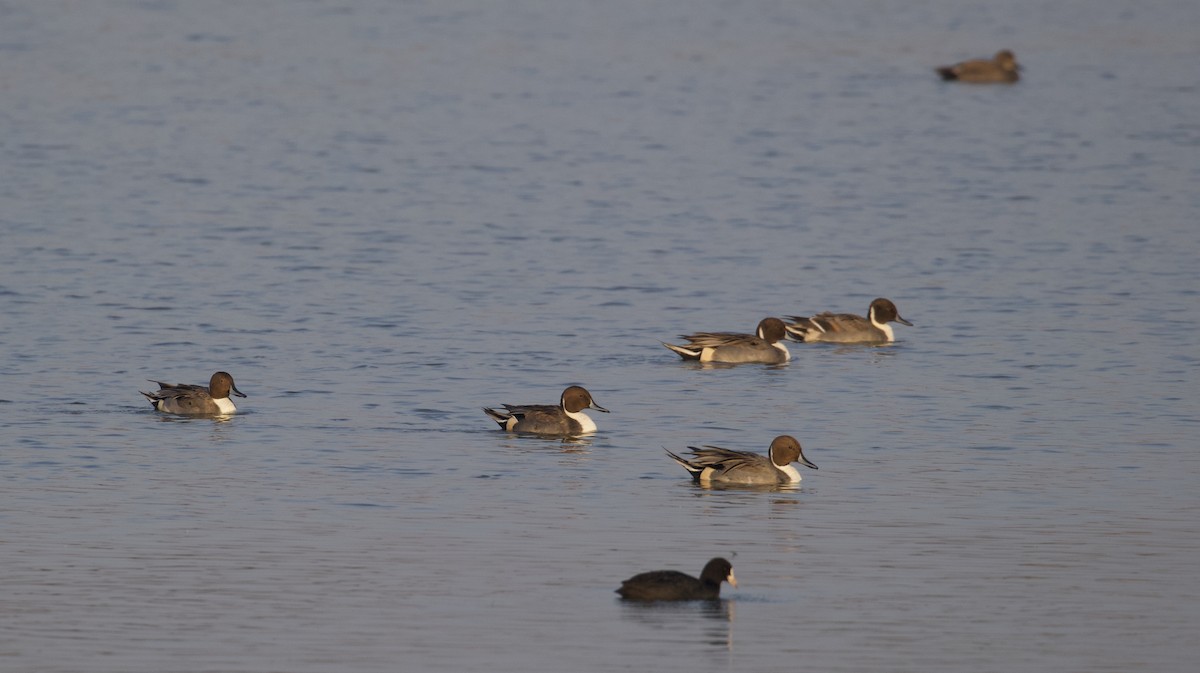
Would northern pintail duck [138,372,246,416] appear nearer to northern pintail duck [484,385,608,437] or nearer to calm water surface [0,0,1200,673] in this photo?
calm water surface [0,0,1200,673]

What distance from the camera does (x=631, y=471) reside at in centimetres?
1532

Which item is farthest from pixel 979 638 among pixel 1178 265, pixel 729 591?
pixel 1178 265

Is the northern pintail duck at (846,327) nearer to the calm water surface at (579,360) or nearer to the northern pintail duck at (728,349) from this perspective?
the calm water surface at (579,360)

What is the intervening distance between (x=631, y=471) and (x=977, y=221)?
1512 cm

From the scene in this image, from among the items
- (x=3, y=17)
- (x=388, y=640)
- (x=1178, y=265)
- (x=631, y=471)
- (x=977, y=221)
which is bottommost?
(x=388, y=640)

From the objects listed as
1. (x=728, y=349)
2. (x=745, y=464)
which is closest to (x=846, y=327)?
(x=728, y=349)

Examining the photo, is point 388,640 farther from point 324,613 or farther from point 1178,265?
point 1178,265

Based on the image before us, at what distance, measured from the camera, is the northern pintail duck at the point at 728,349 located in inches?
794

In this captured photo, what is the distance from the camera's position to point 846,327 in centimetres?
2150

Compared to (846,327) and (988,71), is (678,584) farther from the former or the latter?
(988,71)

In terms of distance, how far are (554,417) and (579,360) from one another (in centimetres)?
330

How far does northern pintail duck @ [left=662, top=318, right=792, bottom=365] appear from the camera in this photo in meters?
20.2

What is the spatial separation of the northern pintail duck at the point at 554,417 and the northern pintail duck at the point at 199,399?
7.75ft

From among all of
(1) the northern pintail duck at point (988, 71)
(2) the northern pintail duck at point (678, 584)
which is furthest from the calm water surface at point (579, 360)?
(1) the northern pintail duck at point (988, 71)
